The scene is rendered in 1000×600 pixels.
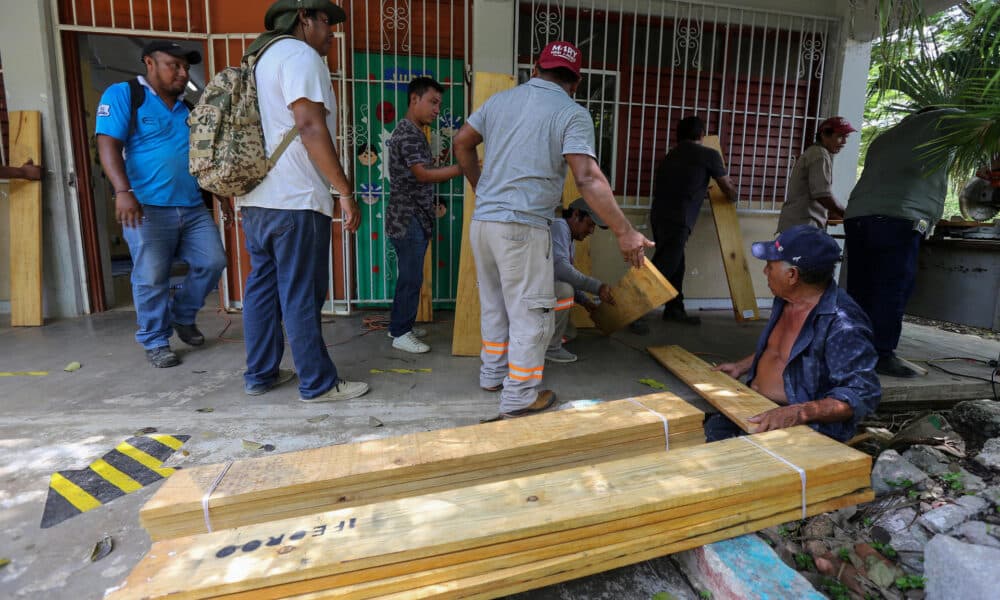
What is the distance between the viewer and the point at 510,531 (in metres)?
1.39

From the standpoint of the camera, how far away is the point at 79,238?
4.70 metres

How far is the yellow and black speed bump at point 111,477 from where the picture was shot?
1.92m

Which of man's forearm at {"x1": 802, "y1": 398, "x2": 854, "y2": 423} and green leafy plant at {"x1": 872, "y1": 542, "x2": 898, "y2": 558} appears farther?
man's forearm at {"x1": 802, "y1": 398, "x2": 854, "y2": 423}

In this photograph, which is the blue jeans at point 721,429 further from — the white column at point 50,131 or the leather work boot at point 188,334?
the white column at point 50,131

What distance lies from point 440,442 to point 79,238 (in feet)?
15.1

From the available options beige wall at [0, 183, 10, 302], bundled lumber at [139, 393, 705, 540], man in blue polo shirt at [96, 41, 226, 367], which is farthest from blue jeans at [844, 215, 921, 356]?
beige wall at [0, 183, 10, 302]

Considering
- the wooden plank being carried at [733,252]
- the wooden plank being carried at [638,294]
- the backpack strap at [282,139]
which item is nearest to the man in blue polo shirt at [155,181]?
the backpack strap at [282,139]

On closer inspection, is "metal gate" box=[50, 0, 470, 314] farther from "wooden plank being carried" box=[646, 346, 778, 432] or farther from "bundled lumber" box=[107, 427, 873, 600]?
"bundled lumber" box=[107, 427, 873, 600]

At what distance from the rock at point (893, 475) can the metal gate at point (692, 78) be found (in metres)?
3.46

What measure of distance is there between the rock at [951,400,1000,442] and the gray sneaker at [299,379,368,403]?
3.26 meters

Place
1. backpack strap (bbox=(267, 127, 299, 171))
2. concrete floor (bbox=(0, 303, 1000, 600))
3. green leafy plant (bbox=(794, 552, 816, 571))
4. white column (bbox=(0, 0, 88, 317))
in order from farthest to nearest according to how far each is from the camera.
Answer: white column (bbox=(0, 0, 88, 317)) → backpack strap (bbox=(267, 127, 299, 171)) → green leafy plant (bbox=(794, 552, 816, 571)) → concrete floor (bbox=(0, 303, 1000, 600))

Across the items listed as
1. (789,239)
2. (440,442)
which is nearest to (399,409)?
(440,442)

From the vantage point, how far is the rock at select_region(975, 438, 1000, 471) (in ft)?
7.72

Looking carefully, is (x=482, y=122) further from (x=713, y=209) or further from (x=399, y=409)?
(x=713, y=209)
